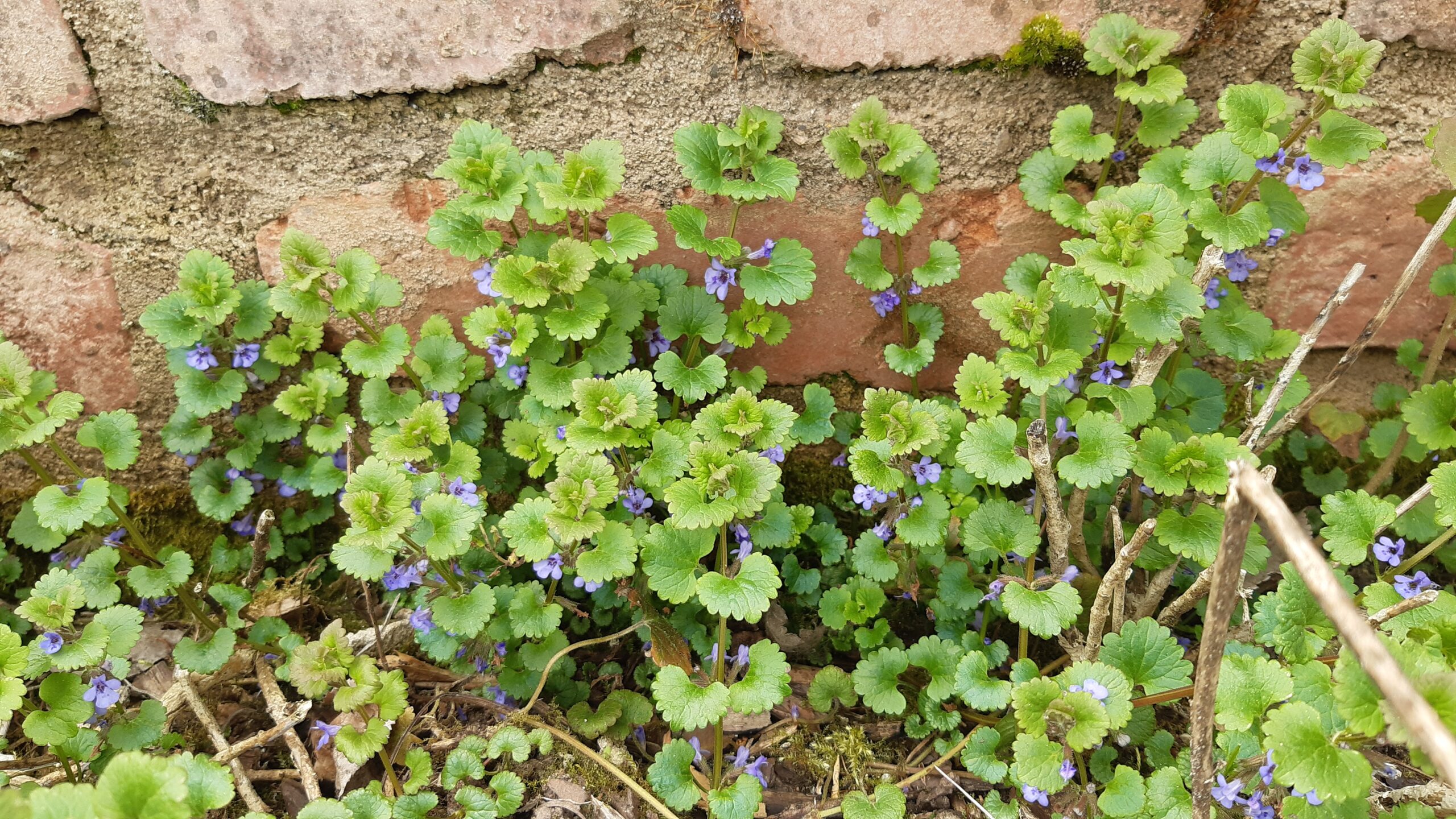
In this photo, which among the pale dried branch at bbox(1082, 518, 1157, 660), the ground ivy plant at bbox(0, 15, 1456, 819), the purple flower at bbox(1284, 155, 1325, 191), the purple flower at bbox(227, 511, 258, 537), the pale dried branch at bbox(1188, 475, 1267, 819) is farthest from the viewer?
the purple flower at bbox(227, 511, 258, 537)

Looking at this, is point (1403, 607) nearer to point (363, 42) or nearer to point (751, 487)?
point (751, 487)

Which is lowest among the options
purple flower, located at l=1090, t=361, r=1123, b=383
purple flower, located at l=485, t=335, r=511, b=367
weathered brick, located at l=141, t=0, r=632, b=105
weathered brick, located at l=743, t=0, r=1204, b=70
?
purple flower, located at l=1090, t=361, r=1123, b=383

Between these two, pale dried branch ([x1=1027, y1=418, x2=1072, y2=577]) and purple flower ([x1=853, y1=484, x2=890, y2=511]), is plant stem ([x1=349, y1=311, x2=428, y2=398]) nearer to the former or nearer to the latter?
purple flower ([x1=853, y1=484, x2=890, y2=511])

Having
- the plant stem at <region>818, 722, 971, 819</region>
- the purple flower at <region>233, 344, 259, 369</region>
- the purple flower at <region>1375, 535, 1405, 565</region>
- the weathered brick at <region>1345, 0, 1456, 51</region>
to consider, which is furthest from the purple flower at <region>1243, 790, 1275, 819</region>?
the purple flower at <region>233, 344, 259, 369</region>

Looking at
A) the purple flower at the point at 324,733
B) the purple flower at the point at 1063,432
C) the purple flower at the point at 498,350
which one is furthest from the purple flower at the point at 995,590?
the purple flower at the point at 324,733

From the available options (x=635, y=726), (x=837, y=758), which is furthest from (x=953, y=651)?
(x=635, y=726)

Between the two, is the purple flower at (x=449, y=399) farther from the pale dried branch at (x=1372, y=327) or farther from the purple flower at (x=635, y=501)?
the pale dried branch at (x=1372, y=327)

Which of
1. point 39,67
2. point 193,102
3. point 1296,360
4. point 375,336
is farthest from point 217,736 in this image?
point 1296,360
